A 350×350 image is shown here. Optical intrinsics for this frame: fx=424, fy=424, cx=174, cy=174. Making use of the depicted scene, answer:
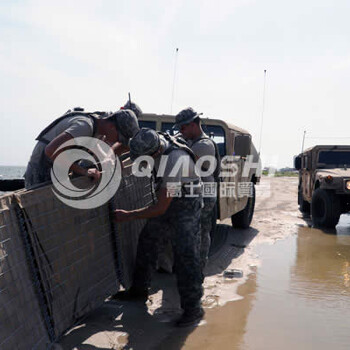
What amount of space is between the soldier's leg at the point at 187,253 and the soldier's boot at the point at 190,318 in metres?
0.02

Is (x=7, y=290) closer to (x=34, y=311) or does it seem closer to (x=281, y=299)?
(x=34, y=311)

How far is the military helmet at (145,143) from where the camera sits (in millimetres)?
2873

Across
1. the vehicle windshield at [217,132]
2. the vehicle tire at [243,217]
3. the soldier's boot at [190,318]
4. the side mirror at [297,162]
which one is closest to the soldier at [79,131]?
Answer: the soldier's boot at [190,318]

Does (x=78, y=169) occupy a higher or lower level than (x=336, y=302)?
higher

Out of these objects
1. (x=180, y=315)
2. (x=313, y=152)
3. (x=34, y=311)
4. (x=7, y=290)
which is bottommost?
(x=180, y=315)

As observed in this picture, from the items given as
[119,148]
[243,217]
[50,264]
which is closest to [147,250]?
[119,148]

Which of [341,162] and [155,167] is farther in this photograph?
[341,162]

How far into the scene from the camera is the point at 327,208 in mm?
7582

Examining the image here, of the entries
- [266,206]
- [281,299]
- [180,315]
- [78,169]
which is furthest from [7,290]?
[266,206]

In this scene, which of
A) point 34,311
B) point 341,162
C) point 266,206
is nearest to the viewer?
point 34,311

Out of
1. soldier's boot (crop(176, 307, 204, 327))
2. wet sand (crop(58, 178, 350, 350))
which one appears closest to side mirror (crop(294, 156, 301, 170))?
wet sand (crop(58, 178, 350, 350))

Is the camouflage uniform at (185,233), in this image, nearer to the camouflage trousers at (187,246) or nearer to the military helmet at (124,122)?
the camouflage trousers at (187,246)

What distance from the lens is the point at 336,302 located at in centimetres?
374

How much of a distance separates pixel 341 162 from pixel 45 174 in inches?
279
